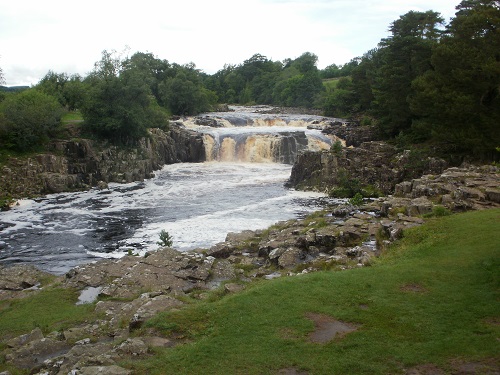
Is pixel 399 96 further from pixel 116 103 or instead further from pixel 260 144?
pixel 116 103

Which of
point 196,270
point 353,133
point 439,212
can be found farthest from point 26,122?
point 439,212

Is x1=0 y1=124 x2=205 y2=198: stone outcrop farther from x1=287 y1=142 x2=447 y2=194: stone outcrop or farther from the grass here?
the grass

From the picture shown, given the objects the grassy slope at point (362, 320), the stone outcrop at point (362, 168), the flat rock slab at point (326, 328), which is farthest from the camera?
the stone outcrop at point (362, 168)

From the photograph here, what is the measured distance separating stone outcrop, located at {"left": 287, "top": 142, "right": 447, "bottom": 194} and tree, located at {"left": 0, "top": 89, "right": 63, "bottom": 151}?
22.5m

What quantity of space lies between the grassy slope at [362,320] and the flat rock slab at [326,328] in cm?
16

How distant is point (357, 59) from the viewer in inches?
5094

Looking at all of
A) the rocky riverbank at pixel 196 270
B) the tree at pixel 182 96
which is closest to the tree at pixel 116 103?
the tree at pixel 182 96

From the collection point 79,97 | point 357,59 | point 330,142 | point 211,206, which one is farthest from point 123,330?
point 357,59

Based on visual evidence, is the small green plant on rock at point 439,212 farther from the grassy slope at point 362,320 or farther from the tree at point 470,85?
the tree at point 470,85

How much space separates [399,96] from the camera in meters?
41.6

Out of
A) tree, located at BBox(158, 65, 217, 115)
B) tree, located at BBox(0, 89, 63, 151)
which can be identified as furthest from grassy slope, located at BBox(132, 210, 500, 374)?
tree, located at BBox(158, 65, 217, 115)

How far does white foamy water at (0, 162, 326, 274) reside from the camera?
22.9 meters

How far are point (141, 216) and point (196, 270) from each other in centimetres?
1458

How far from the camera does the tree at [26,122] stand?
38.2 metres
